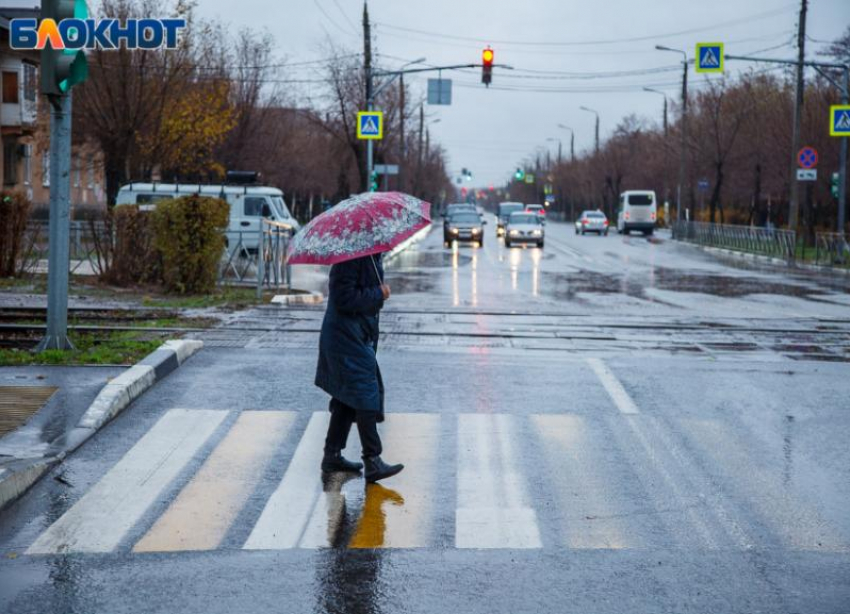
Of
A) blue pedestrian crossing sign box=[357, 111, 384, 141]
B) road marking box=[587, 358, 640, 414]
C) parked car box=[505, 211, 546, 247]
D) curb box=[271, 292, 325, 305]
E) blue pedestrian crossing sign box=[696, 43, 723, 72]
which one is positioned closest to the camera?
road marking box=[587, 358, 640, 414]

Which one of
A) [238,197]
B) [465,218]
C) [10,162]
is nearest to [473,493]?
[238,197]

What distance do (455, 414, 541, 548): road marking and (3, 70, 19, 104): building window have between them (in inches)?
1754

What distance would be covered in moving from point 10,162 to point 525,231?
22.2 meters

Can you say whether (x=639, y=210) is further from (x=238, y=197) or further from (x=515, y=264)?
(x=238, y=197)

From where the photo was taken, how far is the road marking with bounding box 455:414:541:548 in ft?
19.6

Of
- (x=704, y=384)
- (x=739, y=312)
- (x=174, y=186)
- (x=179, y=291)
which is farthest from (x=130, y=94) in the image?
(x=704, y=384)

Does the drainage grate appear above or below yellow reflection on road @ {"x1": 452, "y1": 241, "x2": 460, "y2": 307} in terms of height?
below

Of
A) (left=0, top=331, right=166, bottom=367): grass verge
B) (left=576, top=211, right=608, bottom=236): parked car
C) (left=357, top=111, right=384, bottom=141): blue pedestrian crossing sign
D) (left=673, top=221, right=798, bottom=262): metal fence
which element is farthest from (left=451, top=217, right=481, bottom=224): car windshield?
(left=0, top=331, right=166, bottom=367): grass verge

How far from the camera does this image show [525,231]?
48.0 meters

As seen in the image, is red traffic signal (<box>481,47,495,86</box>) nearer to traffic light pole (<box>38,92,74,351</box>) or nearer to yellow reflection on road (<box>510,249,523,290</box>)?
yellow reflection on road (<box>510,249,523,290</box>)

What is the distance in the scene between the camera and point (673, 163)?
8112 centimetres

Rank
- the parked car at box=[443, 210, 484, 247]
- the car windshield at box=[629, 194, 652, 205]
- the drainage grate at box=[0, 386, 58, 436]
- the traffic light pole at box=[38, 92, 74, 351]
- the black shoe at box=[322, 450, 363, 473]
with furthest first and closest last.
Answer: the car windshield at box=[629, 194, 652, 205], the parked car at box=[443, 210, 484, 247], the traffic light pole at box=[38, 92, 74, 351], the drainage grate at box=[0, 386, 58, 436], the black shoe at box=[322, 450, 363, 473]

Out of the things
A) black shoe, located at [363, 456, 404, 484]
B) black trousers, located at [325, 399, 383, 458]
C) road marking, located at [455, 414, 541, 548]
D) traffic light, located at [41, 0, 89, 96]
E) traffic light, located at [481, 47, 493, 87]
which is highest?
traffic light, located at [481, 47, 493, 87]

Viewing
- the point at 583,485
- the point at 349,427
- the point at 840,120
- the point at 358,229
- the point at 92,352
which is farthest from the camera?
the point at 840,120
